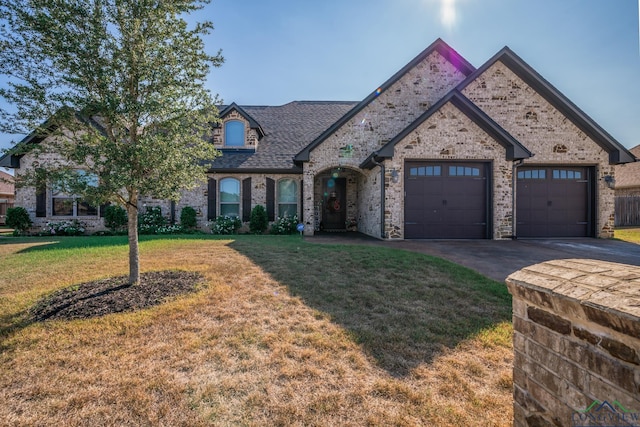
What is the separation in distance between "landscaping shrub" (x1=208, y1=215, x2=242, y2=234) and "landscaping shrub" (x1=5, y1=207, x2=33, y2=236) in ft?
26.8

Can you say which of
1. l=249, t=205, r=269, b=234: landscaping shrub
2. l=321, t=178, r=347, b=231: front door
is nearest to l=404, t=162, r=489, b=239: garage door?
l=321, t=178, r=347, b=231: front door

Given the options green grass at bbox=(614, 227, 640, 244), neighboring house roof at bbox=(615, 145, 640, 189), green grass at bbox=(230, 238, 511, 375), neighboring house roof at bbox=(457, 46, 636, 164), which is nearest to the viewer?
green grass at bbox=(230, 238, 511, 375)

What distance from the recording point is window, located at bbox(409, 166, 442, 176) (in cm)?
1059

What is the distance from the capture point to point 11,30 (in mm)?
4023

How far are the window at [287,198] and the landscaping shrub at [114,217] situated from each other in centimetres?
740

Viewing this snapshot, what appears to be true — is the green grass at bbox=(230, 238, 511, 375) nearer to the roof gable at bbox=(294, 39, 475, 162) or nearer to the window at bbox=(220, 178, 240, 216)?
the roof gable at bbox=(294, 39, 475, 162)

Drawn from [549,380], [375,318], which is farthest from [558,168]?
[549,380]

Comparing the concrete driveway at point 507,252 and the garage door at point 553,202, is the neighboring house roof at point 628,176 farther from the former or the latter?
the concrete driveway at point 507,252

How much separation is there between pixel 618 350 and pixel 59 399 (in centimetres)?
364

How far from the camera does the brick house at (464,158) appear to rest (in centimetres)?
1033

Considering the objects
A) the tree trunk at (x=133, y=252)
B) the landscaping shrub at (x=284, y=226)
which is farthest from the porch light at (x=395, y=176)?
the tree trunk at (x=133, y=252)

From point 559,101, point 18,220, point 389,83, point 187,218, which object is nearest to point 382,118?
point 389,83

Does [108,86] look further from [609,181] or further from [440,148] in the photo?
[609,181]

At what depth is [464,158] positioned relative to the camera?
1038 centimetres
